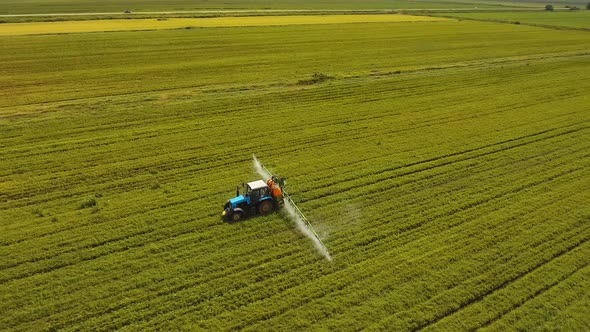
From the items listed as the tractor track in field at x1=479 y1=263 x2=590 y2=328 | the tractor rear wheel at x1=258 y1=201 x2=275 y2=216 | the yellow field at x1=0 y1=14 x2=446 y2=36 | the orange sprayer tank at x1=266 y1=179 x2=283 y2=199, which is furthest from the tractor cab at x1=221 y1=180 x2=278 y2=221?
the yellow field at x1=0 y1=14 x2=446 y2=36

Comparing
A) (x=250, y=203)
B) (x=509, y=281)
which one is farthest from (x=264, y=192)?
(x=509, y=281)

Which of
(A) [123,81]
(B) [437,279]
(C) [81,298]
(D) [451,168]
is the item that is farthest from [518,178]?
(A) [123,81]

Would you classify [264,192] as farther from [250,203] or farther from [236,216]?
[236,216]

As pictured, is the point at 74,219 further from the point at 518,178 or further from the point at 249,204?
the point at 518,178

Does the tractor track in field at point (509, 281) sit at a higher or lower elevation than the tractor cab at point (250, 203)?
lower

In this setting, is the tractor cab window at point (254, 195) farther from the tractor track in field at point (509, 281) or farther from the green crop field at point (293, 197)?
the tractor track in field at point (509, 281)

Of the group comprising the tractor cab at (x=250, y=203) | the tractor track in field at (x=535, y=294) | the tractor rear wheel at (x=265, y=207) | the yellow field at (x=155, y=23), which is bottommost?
the tractor track in field at (x=535, y=294)

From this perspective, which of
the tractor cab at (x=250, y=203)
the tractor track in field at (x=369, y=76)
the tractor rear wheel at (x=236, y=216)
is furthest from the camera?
the tractor track in field at (x=369, y=76)

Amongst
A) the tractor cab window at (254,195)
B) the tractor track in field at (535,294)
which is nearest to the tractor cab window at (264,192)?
the tractor cab window at (254,195)
